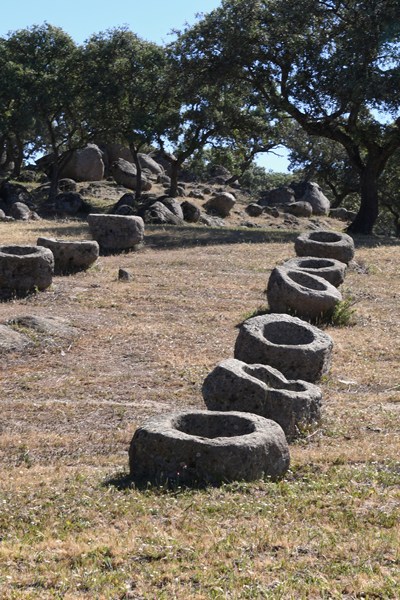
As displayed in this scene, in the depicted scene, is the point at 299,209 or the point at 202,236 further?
the point at 299,209

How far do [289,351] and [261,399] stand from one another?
2499 mm

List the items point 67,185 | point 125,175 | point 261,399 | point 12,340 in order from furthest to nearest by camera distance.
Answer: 1. point 125,175
2. point 67,185
3. point 12,340
4. point 261,399

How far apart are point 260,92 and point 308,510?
2613 centimetres

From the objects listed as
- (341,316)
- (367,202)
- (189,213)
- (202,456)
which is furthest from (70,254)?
(189,213)

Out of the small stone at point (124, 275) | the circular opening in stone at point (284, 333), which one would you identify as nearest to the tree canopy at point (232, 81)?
the small stone at point (124, 275)

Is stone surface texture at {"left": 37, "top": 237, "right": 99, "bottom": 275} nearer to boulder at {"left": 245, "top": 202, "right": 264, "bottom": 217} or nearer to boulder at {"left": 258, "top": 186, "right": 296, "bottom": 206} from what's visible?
boulder at {"left": 245, "top": 202, "right": 264, "bottom": 217}

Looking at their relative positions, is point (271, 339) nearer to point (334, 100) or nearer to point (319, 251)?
point (319, 251)

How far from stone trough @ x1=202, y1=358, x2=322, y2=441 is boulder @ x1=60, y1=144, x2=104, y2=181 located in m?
37.9

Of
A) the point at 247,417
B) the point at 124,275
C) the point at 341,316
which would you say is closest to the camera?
the point at 247,417

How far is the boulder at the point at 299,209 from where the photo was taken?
1750 inches

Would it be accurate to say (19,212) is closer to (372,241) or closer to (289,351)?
(372,241)

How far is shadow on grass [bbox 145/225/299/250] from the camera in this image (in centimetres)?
2698

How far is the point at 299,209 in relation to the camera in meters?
44.4

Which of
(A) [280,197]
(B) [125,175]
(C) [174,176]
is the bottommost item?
(A) [280,197]
